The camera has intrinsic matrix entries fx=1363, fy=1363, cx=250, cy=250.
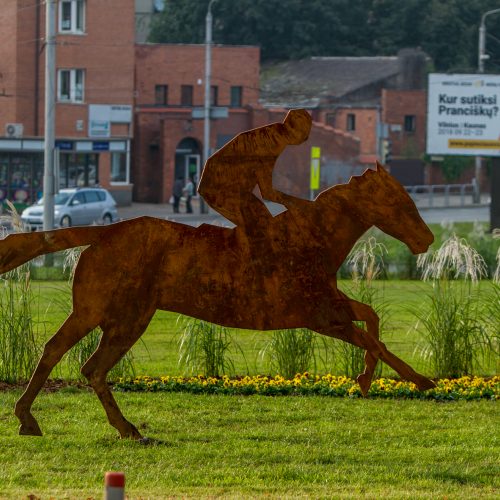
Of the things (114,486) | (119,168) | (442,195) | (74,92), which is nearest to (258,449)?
(114,486)

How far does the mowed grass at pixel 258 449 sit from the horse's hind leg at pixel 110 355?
29cm

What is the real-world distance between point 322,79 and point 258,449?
5548 centimetres

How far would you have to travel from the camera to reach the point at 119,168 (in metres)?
52.2

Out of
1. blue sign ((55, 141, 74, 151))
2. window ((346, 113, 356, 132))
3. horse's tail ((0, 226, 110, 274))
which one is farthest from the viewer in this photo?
window ((346, 113, 356, 132))

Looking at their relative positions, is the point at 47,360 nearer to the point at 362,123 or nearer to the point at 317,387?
the point at 317,387

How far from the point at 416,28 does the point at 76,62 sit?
27480 millimetres

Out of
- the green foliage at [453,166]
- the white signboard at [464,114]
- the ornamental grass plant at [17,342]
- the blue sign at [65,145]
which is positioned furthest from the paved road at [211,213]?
the ornamental grass plant at [17,342]

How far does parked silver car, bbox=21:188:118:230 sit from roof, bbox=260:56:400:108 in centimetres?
2172

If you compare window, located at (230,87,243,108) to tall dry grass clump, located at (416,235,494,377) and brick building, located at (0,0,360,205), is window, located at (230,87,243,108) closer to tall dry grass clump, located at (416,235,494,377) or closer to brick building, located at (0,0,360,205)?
brick building, located at (0,0,360,205)

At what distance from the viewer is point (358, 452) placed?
9883mm

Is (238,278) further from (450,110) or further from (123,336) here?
(450,110)

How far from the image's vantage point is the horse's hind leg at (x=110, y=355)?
992 cm

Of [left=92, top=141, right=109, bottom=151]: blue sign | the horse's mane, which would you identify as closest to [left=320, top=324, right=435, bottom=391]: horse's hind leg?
the horse's mane

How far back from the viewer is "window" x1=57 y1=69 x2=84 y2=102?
50.0m
